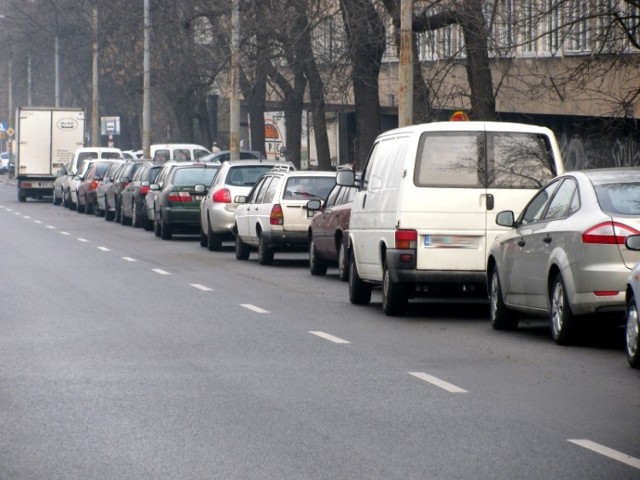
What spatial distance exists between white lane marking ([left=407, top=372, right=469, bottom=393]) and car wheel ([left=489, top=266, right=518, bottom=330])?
11.1 feet

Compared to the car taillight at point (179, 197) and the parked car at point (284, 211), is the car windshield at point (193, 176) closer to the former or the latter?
the car taillight at point (179, 197)

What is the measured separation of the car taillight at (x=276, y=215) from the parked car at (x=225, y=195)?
3.75 metres

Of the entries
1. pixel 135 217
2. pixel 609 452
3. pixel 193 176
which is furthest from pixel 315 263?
pixel 135 217

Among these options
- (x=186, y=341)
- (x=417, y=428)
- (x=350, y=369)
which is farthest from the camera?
(x=186, y=341)

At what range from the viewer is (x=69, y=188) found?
50.3 meters

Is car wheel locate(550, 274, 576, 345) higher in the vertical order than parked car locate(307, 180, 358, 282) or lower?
lower

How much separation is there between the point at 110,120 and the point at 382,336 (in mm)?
59727

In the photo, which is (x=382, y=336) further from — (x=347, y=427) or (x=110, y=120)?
(x=110, y=120)

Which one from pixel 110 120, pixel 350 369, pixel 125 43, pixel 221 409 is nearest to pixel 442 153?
pixel 350 369

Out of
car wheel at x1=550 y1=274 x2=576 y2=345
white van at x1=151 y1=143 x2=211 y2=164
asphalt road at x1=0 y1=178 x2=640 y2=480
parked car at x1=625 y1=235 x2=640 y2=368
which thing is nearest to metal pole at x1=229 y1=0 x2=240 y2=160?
white van at x1=151 y1=143 x2=211 y2=164

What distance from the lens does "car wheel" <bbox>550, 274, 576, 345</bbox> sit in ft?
41.5

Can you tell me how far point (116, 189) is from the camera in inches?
1575

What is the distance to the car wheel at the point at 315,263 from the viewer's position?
22062mm

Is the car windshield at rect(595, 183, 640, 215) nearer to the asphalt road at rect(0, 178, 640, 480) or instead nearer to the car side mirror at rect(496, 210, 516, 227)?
the asphalt road at rect(0, 178, 640, 480)
